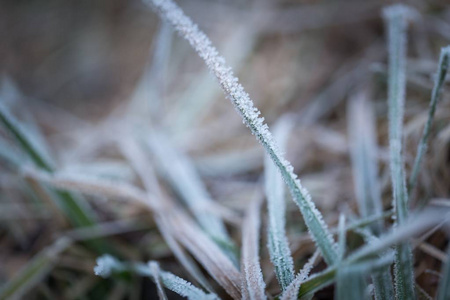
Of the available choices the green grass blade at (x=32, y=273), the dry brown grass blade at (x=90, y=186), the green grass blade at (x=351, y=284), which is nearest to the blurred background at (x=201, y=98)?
the green grass blade at (x=32, y=273)

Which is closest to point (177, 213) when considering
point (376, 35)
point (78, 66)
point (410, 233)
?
point (410, 233)

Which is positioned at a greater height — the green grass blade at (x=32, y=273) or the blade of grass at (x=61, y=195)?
the blade of grass at (x=61, y=195)

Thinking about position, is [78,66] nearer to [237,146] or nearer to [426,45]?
[237,146]

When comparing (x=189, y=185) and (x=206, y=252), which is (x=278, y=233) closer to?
(x=206, y=252)

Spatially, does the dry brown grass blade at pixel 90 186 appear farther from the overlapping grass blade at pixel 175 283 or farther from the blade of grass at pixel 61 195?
the overlapping grass blade at pixel 175 283

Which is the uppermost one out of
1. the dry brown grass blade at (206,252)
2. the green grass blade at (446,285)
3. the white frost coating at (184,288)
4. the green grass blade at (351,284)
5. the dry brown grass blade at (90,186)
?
the dry brown grass blade at (90,186)

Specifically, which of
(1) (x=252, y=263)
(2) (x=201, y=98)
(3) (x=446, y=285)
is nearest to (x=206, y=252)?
(1) (x=252, y=263)
